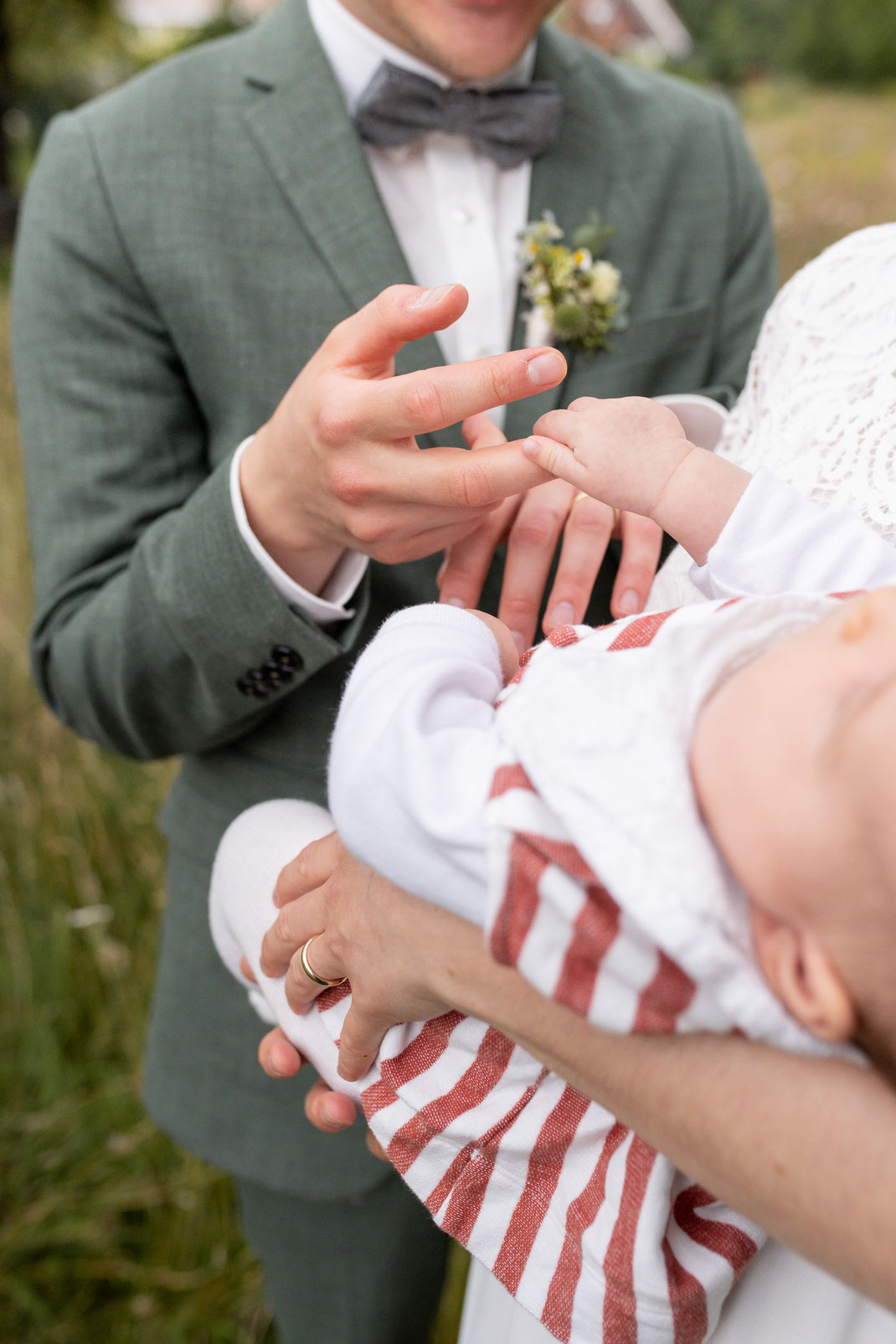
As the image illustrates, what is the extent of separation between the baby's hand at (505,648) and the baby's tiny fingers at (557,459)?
0.63 feet

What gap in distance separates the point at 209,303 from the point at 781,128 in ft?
24.9

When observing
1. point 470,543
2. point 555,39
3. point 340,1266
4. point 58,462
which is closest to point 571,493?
point 470,543

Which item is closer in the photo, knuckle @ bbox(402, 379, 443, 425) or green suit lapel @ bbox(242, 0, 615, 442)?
knuckle @ bbox(402, 379, 443, 425)

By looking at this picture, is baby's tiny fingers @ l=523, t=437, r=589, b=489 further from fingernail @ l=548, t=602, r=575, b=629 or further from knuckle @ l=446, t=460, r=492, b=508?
fingernail @ l=548, t=602, r=575, b=629

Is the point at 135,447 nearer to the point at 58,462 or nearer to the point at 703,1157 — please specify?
the point at 58,462

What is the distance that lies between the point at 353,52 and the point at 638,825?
1.44m

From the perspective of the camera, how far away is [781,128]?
24.8 feet

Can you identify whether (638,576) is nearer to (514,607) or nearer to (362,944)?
(514,607)

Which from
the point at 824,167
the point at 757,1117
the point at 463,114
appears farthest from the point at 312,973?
the point at 824,167

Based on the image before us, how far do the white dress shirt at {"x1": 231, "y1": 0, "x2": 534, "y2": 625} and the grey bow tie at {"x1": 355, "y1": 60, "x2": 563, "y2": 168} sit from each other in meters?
0.04

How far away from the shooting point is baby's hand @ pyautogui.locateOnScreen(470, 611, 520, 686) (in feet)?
3.91

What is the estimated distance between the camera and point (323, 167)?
157cm

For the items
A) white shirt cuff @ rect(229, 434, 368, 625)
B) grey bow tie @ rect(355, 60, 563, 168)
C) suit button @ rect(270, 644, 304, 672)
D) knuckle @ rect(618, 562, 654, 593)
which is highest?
grey bow tie @ rect(355, 60, 563, 168)

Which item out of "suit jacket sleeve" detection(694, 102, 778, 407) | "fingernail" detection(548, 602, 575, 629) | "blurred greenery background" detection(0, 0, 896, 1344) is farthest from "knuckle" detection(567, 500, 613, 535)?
"blurred greenery background" detection(0, 0, 896, 1344)
